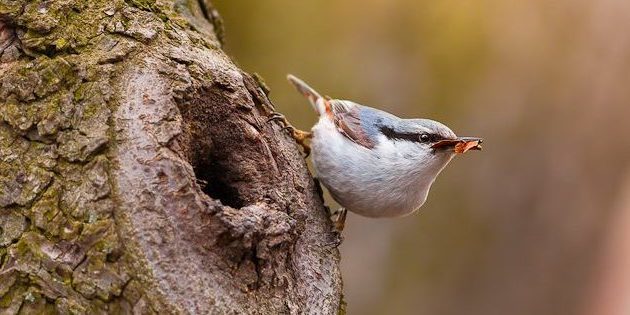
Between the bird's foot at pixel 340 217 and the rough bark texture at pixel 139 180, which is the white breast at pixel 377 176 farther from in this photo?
the rough bark texture at pixel 139 180

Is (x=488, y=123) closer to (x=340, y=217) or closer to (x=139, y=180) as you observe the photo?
(x=340, y=217)

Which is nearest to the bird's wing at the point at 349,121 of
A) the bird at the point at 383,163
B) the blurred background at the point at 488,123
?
the bird at the point at 383,163

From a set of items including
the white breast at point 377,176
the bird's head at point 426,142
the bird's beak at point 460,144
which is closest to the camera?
the bird's beak at point 460,144

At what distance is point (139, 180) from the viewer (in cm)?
172

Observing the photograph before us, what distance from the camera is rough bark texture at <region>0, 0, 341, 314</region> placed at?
168 cm

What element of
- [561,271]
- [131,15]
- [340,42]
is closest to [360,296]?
[561,271]

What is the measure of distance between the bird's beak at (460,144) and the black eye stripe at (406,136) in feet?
0.10

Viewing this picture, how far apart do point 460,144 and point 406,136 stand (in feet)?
0.93

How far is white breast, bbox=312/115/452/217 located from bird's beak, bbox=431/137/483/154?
3.9 inches

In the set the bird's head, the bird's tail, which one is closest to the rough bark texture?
the bird's head

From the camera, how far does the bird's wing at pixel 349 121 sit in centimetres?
280

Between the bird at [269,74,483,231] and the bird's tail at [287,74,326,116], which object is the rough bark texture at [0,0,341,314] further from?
the bird's tail at [287,74,326,116]

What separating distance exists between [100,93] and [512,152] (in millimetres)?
2782

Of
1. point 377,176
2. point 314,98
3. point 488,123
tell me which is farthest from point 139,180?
point 488,123
